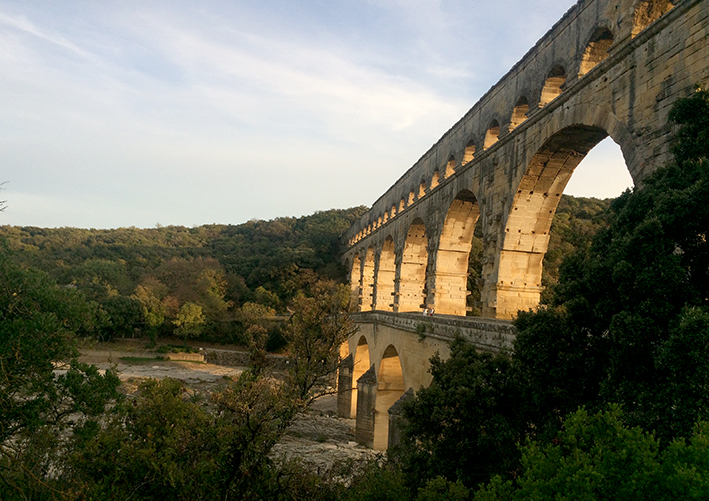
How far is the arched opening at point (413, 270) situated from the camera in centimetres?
2130

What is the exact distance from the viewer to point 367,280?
32.3m

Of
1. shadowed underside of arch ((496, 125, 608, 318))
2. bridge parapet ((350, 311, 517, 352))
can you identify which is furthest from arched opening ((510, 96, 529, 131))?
bridge parapet ((350, 311, 517, 352))

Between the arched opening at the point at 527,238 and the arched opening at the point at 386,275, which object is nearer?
the arched opening at the point at 527,238

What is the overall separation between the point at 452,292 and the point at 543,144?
7286 mm

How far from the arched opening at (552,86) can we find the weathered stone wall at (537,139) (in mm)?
24

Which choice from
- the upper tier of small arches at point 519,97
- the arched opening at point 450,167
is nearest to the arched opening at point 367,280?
the upper tier of small arches at point 519,97

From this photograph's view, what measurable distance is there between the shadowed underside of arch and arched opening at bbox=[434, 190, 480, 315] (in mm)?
4148

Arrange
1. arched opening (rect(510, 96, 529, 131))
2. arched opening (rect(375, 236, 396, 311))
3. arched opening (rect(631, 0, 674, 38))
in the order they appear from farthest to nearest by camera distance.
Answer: arched opening (rect(375, 236, 396, 311)), arched opening (rect(510, 96, 529, 131)), arched opening (rect(631, 0, 674, 38))

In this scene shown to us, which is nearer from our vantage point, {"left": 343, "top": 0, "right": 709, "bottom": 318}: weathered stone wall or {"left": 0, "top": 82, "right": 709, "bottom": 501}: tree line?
{"left": 0, "top": 82, "right": 709, "bottom": 501}: tree line

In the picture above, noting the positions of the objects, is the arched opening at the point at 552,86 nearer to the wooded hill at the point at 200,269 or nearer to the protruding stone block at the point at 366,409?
the protruding stone block at the point at 366,409

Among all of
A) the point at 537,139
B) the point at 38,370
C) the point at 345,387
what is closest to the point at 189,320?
the point at 345,387

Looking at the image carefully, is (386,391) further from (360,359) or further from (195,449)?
(195,449)

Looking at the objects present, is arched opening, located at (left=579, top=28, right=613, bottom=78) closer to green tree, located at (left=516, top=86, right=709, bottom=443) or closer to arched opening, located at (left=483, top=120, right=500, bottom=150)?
green tree, located at (left=516, top=86, right=709, bottom=443)

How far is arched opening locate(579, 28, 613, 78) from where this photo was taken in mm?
9508
